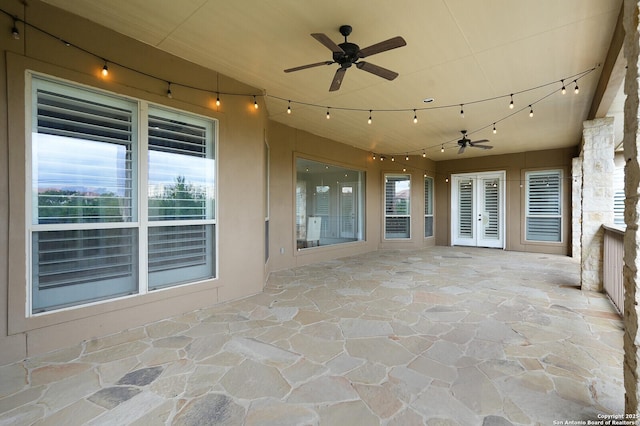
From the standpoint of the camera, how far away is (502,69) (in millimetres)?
3746

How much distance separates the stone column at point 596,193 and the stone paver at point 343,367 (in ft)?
2.12

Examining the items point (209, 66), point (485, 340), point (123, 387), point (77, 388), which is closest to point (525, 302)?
point (485, 340)

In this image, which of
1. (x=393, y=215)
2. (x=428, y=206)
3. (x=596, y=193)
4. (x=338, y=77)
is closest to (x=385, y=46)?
(x=338, y=77)

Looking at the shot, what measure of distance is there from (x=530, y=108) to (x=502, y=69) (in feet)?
6.10

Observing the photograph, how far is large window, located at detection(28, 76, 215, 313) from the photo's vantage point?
273 cm

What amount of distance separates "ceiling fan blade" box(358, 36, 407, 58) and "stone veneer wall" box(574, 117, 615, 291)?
3.97 meters

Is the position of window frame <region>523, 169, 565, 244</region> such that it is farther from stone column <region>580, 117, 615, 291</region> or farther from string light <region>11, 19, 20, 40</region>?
string light <region>11, 19, 20, 40</region>

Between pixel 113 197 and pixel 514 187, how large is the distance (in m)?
9.76

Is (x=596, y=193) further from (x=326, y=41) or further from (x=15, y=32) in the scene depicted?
(x=15, y=32)

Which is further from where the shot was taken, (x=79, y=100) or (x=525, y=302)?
(x=525, y=302)

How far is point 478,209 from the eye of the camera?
376 inches

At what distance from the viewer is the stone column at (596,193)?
177 inches

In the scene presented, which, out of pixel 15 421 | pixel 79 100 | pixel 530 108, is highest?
pixel 530 108

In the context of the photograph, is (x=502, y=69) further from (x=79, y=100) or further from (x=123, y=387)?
(x=123, y=387)
